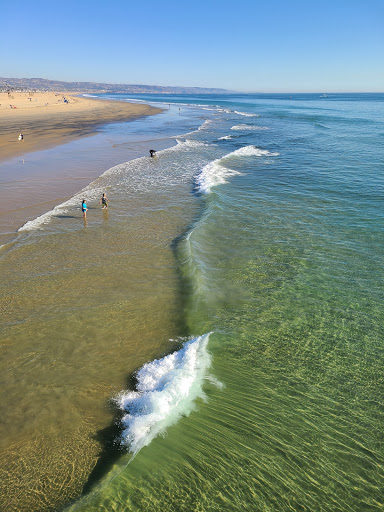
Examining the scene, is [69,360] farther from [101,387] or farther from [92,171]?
[92,171]

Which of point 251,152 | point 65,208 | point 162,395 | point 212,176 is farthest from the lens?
point 251,152

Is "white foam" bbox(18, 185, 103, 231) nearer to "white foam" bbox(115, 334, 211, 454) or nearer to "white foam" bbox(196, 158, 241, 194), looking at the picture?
"white foam" bbox(196, 158, 241, 194)

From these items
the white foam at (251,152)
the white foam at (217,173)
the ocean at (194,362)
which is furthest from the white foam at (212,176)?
the ocean at (194,362)

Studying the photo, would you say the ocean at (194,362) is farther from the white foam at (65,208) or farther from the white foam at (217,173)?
the white foam at (217,173)

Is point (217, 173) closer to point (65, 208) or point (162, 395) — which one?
point (65, 208)

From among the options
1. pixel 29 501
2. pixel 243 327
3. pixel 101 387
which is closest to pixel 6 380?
pixel 101 387

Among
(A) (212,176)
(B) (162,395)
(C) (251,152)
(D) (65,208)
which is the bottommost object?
(B) (162,395)

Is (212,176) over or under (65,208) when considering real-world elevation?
over

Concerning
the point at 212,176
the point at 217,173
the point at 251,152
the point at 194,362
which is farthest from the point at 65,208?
the point at 251,152
